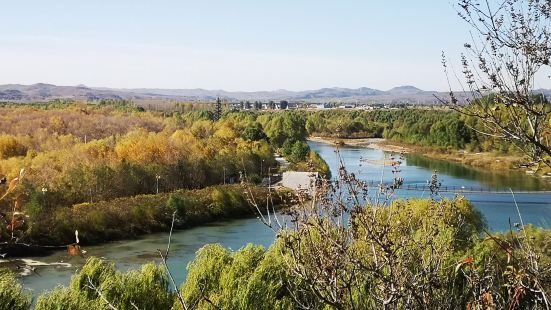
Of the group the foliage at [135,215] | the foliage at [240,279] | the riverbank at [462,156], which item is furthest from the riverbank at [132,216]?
the riverbank at [462,156]

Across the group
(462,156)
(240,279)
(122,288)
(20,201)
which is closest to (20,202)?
(20,201)

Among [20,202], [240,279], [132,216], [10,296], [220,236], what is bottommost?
[220,236]

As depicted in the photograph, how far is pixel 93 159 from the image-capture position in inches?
1272

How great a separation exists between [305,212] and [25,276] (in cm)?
1675

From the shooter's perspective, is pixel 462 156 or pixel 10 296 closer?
pixel 10 296

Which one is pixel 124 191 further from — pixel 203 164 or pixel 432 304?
pixel 432 304

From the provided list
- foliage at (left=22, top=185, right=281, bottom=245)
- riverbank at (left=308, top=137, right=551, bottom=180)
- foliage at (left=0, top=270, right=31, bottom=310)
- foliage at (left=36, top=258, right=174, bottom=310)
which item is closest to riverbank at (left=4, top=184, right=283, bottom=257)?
foliage at (left=22, top=185, right=281, bottom=245)

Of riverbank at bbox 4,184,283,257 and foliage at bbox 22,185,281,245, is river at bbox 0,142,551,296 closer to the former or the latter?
riverbank at bbox 4,184,283,257

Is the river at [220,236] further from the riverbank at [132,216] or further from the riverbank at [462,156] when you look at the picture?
the riverbank at [462,156]

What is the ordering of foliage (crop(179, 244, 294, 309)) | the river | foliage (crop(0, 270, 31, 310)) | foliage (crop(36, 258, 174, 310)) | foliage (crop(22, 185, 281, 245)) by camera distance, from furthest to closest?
foliage (crop(22, 185, 281, 245)), the river, foliage (crop(36, 258, 174, 310)), foliage (crop(179, 244, 294, 309)), foliage (crop(0, 270, 31, 310))

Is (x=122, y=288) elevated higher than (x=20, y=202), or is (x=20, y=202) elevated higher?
(x=20, y=202)

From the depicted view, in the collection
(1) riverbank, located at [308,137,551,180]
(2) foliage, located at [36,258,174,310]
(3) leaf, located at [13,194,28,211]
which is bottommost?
(1) riverbank, located at [308,137,551,180]

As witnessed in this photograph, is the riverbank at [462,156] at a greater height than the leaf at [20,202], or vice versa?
the leaf at [20,202]

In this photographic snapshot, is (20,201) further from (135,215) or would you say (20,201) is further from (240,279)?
(135,215)
